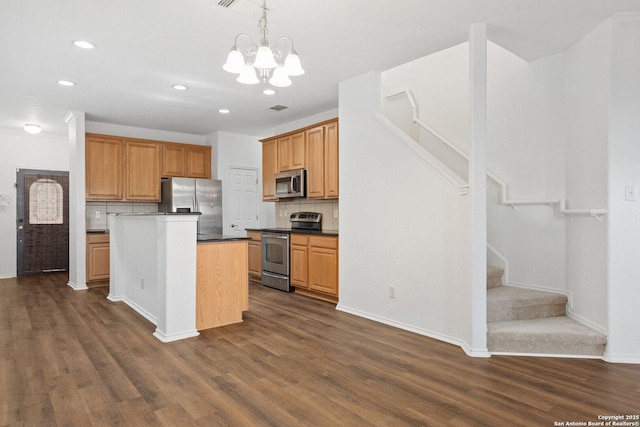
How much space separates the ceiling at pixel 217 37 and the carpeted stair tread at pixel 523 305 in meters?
2.41

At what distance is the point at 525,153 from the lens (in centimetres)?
411

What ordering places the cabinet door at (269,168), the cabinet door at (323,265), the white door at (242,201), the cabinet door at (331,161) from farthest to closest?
the white door at (242,201)
the cabinet door at (269,168)
the cabinet door at (331,161)
the cabinet door at (323,265)

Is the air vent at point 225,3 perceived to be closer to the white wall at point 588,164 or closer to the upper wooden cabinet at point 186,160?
the white wall at point 588,164

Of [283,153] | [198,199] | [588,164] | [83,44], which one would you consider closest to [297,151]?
[283,153]

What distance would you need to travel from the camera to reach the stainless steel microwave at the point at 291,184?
569 cm

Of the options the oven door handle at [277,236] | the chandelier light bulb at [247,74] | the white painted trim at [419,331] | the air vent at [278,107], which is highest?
the air vent at [278,107]

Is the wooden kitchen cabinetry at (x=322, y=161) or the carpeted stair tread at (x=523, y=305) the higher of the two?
the wooden kitchen cabinetry at (x=322, y=161)

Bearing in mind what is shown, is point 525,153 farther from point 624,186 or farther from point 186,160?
point 186,160

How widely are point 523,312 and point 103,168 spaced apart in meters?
6.37

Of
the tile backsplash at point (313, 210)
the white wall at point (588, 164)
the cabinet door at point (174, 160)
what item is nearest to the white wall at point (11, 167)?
the cabinet door at point (174, 160)

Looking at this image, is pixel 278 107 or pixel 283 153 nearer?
pixel 278 107

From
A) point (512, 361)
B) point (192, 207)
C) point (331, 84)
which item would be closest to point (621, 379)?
point (512, 361)

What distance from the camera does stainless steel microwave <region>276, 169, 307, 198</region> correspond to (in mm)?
5691

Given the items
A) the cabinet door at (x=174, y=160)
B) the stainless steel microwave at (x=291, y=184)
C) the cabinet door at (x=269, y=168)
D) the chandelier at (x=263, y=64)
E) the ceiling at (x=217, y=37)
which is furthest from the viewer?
the cabinet door at (x=174, y=160)
